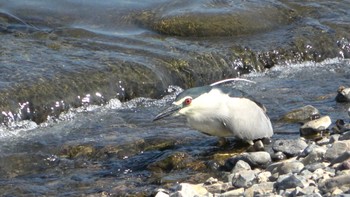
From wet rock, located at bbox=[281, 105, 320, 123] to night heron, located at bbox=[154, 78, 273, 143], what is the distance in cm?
105

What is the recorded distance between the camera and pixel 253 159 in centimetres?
928

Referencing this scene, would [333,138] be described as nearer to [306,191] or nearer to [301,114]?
[301,114]

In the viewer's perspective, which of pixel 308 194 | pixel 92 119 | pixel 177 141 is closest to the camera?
pixel 308 194

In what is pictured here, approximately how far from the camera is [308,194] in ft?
24.6

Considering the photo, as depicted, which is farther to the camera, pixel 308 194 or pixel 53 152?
pixel 53 152

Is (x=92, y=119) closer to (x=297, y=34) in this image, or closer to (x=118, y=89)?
(x=118, y=89)

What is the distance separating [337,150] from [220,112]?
1271 mm

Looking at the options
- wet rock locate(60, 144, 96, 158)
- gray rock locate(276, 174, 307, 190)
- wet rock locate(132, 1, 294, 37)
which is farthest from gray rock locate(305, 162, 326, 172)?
wet rock locate(132, 1, 294, 37)

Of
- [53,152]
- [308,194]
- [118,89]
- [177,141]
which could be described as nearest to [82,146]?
[53,152]

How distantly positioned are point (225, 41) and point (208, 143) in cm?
477

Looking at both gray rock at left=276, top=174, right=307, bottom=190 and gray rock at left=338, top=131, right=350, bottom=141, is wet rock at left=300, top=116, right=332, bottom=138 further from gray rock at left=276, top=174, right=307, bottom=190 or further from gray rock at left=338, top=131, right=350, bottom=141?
gray rock at left=276, top=174, right=307, bottom=190

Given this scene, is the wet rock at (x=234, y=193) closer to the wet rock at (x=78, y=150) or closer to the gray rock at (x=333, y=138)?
the gray rock at (x=333, y=138)

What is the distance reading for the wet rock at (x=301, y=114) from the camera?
11000 mm

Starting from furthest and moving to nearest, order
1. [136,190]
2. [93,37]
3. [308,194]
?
[93,37] → [136,190] → [308,194]
